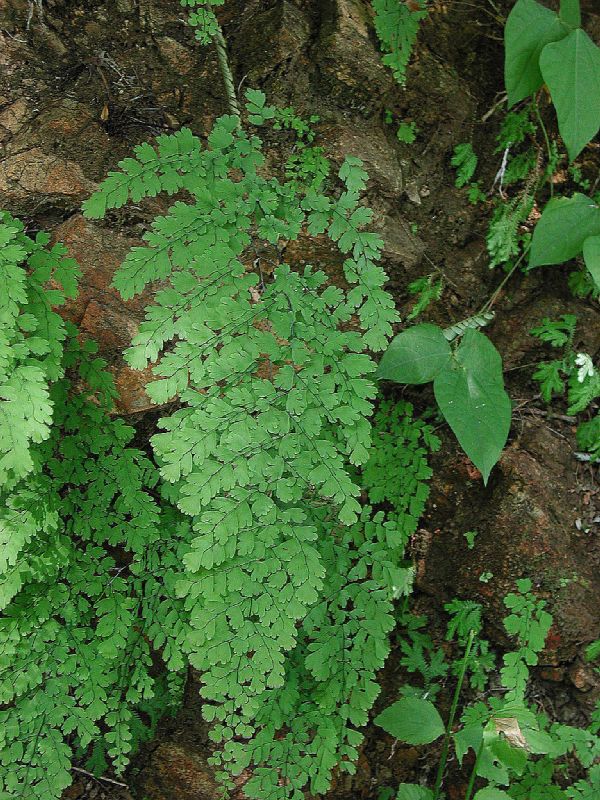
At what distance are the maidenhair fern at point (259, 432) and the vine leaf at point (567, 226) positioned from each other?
0.91 meters

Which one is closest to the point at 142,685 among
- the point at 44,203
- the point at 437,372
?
the point at 437,372

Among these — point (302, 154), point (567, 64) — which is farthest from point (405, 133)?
point (567, 64)

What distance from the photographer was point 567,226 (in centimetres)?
269

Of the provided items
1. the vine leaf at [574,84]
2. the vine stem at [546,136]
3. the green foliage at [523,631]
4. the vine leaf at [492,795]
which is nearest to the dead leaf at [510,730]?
the vine leaf at [492,795]

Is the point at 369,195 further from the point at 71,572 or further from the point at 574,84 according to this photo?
the point at 71,572

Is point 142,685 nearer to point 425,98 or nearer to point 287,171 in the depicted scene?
point 287,171

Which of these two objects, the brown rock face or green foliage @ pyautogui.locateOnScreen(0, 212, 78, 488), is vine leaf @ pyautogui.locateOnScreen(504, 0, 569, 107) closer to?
green foliage @ pyautogui.locateOnScreen(0, 212, 78, 488)

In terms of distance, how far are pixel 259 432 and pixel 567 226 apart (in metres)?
1.64

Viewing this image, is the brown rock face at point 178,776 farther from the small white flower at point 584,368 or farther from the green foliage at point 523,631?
the small white flower at point 584,368

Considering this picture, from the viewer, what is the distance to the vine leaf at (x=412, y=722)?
226 cm

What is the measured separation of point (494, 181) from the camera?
9.99 ft

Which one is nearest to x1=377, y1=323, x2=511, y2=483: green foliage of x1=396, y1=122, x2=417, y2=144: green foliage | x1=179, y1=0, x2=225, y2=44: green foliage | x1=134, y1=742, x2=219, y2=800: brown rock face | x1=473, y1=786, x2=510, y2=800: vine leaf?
x1=396, y1=122, x2=417, y2=144: green foliage

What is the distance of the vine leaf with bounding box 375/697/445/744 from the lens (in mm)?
2260

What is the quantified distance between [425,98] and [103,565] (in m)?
2.42
